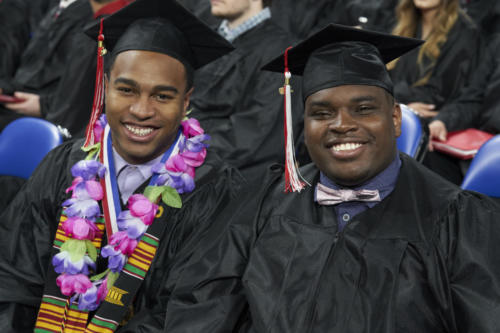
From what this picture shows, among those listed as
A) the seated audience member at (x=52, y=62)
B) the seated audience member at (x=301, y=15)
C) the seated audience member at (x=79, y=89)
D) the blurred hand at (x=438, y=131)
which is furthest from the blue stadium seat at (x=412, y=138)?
the seated audience member at (x=52, y=62)

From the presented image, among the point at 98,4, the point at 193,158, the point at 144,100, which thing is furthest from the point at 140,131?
the point at 98,4

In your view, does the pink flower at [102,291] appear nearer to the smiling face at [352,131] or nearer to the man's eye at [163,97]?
the man's eye at [163,97]

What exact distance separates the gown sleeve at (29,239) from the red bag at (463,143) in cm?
187

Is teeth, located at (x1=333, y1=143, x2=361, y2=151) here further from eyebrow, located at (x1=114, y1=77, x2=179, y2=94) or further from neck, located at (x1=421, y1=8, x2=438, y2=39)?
neck, located at (x1=421, y1=8, x2=438, y2=39)

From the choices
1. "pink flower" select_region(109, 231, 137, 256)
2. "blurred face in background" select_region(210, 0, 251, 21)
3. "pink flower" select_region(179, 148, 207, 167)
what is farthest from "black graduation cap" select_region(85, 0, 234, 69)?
"blurred face in background" select_region(210, 0, 251, 21)

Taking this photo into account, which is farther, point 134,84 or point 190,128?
point 190,128

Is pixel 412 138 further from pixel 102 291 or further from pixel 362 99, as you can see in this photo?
pixel 102 291

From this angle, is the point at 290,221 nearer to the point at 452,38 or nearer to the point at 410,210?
the point at 410,210

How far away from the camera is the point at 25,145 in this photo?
9.67 ft

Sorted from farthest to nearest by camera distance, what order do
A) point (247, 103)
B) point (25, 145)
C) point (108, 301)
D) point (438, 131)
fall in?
point (247, 103)
point (438, 131)
point (25, 145)
point (108, 301)

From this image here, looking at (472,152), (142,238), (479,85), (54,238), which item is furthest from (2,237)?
(479,85)

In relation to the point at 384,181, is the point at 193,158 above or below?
below

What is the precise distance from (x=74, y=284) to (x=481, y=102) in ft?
8.21

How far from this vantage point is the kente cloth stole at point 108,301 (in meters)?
2.08
